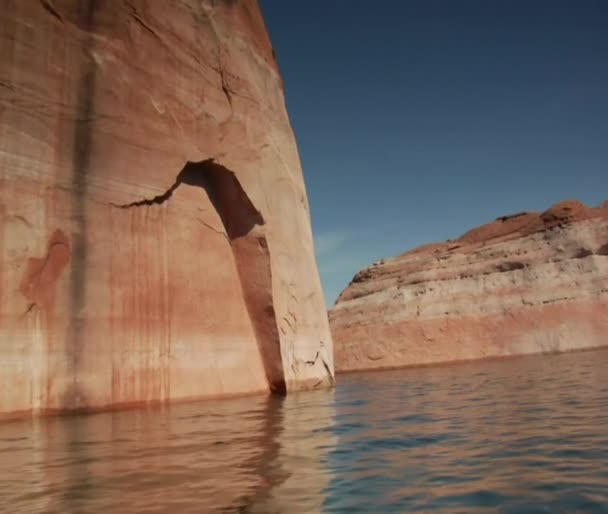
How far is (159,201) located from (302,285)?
4779mm

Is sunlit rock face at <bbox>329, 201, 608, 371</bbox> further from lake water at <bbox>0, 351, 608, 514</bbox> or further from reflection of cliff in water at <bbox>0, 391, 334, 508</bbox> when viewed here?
reflection of cliff in water at <bbox>0, 391, 334, 508</bbox>

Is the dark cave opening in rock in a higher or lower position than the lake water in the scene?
higher

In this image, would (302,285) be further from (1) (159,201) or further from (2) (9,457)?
(2) (9,457)

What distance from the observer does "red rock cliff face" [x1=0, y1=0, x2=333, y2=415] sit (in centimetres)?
845

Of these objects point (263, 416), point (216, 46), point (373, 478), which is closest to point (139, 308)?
point (263, 416)

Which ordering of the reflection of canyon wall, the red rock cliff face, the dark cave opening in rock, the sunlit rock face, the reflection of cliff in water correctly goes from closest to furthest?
1. the reflection of canyon wall
2. the reflection of cliff in water
3. the red rock cliff face
4. the dark cave opening in rock
5. the sunlit rock face

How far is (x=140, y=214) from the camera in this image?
9969 millimetres

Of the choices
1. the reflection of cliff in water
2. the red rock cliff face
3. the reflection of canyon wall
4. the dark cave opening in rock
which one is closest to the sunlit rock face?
the red rock cliff face

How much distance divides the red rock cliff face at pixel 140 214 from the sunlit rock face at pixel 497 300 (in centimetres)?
1814

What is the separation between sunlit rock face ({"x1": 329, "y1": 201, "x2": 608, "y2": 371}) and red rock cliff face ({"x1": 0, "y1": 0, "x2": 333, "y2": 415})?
59.5ft

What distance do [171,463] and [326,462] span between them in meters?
1.11

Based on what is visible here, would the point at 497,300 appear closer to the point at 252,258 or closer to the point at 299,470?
the point at 252,258

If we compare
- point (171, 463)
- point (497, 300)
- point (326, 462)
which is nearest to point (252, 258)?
point (171, 463)

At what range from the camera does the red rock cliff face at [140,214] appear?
8445mm
